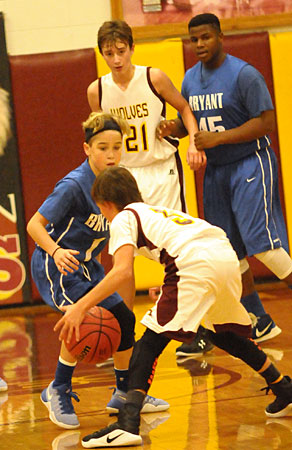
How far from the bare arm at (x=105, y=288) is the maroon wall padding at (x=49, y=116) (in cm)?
394

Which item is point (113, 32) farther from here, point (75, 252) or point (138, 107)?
point (75, 252)

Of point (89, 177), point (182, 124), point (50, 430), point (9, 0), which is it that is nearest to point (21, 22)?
point (9, 0)

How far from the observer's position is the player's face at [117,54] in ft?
17.1

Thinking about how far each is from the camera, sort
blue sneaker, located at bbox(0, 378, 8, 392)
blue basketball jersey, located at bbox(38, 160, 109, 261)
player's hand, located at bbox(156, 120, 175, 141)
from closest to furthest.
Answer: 1. blue basketball jersey, located at bbox(38, 160, 109, 261)
2. blue sneaker, located at bbox(0, 378, 8, 392)
3. player's hand, located at bbox(156, 120, 175, 141)

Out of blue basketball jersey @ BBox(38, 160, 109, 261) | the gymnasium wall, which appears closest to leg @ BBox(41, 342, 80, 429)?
blue basketball jersey @ BBox(38, 160, 109, 261)

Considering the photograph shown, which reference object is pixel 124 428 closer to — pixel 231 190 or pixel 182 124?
pixel 231 190

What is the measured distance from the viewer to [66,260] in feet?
12.5

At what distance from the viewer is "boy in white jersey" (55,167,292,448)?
Result: 3.34m

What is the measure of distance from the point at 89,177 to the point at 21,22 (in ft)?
11.9

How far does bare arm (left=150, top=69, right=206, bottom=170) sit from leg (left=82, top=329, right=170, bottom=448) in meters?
1.84

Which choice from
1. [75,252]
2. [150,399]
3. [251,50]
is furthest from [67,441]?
[251,50]

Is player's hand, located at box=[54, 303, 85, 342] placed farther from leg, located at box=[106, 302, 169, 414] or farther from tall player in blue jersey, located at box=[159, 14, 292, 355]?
tall player in blue jersey, located at box=[159, 14, 292, 355]

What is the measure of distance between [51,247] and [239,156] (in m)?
1.72

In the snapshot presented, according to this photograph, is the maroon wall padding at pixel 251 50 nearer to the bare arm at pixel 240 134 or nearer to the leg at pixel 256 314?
the leg at pixel 256 314
